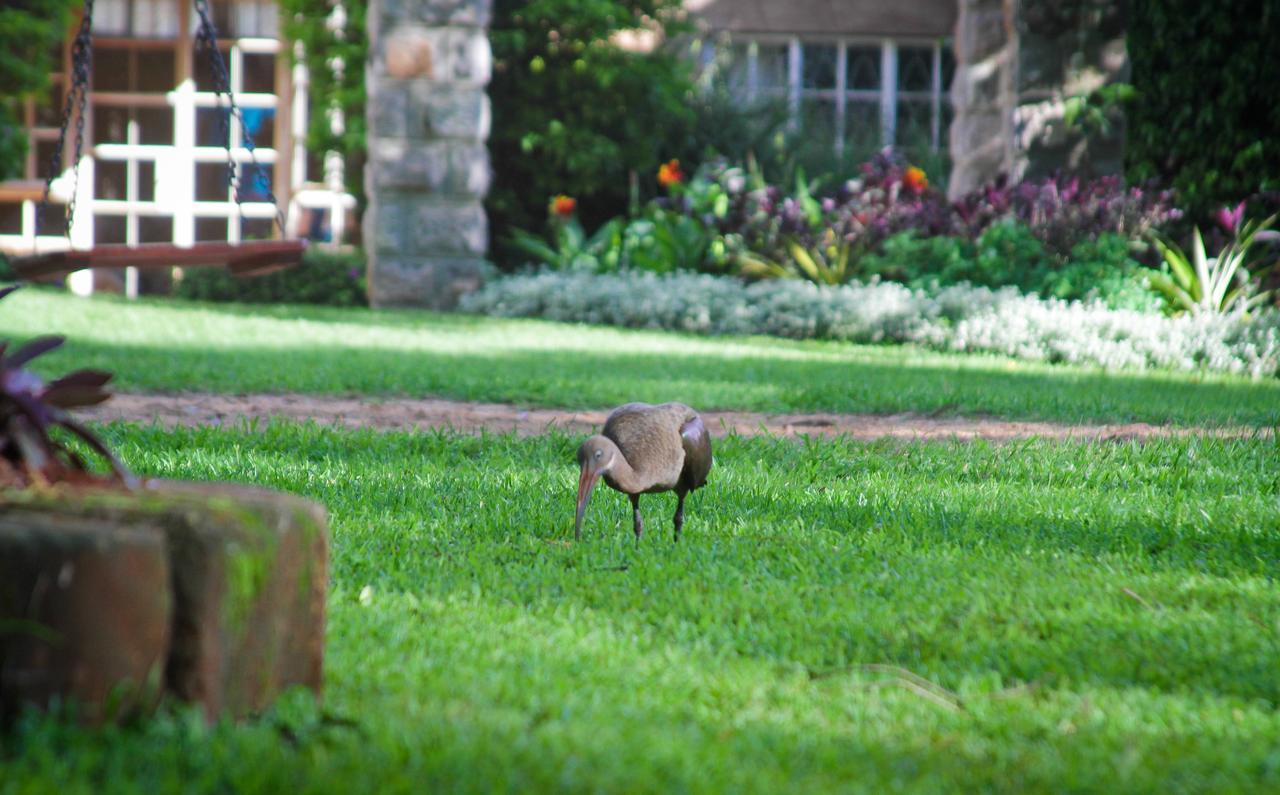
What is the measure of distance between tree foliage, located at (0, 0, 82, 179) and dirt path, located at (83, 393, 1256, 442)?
7525 mm

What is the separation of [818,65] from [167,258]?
46.5 feet

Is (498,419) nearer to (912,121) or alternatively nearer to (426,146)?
(426,146)

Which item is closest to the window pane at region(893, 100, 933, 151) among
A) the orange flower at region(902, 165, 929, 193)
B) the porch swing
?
the orange flower at region(902, 165, 929, 193)

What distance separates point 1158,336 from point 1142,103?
3.21 metres

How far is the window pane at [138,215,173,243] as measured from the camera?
1504cm

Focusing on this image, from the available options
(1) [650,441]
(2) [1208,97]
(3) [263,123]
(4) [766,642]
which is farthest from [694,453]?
(3) [263,123]

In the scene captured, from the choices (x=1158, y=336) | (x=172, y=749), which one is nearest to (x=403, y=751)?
(x=172, y=749)

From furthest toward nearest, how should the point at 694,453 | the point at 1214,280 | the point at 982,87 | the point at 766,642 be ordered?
the point at 982,87, the point at 1214,280, the point at 694,453, the point at 766,642

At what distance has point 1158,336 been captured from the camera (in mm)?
8602

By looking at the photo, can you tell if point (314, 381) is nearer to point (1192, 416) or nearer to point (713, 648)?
point (1192, 416)

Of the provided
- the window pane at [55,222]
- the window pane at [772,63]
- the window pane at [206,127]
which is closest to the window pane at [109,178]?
the window pane at [55,222]

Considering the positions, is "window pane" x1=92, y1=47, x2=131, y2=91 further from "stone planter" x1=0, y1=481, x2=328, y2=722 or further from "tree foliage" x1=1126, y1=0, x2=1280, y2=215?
"stone planter" x1=0, y1=481, x2=328, y2=722

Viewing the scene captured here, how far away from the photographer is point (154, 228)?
15.1m

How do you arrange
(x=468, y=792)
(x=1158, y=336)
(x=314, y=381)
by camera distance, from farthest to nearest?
(x=1158, y=336), (x=314, y=381), (x=468, y=792)
